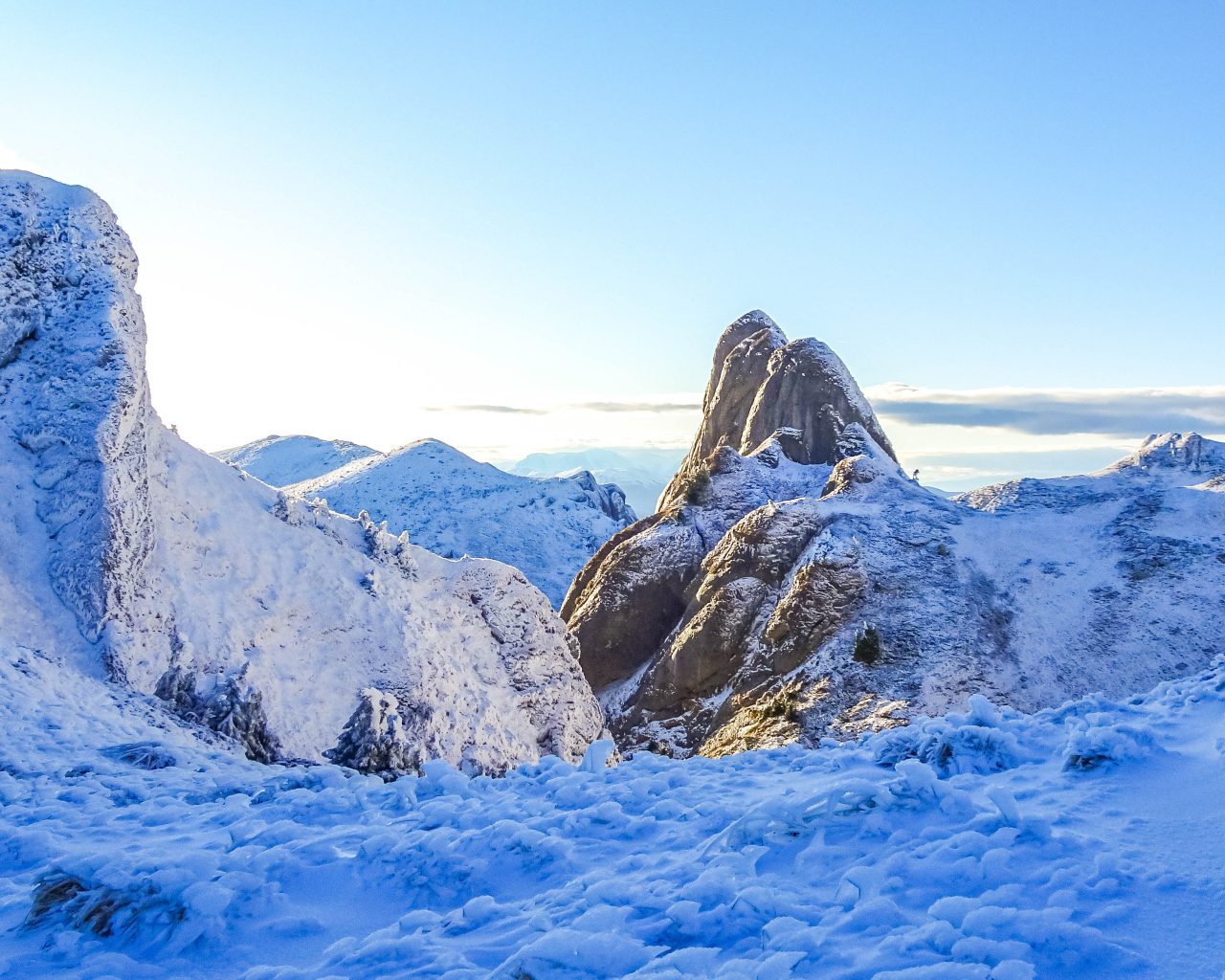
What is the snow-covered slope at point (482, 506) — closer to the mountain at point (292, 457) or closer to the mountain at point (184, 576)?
the mountain at point (292, 457)

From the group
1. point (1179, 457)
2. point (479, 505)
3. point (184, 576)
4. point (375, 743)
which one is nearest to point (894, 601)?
point (1179, 457)

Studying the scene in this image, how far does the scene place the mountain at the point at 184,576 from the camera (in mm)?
16000

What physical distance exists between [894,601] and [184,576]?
79.9ft

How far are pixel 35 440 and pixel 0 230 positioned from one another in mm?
5372

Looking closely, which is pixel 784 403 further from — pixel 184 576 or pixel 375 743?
pixel 375 743

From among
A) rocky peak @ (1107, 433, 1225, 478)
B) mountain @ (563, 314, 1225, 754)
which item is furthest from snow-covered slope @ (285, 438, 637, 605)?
rocky peak @ (1107, 433, 1225, 478)

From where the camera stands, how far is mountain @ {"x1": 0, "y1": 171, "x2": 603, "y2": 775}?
16.0 metres

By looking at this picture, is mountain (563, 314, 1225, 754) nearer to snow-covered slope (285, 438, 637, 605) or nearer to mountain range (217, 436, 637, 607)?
mountain range (217, 436, 637, 607)

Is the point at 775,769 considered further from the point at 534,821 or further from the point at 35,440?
the point at 35,440

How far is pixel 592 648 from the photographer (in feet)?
144

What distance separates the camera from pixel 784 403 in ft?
183

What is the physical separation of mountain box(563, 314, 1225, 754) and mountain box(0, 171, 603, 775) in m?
10.5

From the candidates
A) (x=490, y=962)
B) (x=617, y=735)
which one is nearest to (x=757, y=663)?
(x=617, y=735)

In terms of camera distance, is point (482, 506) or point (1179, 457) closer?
point (1179, 457)
